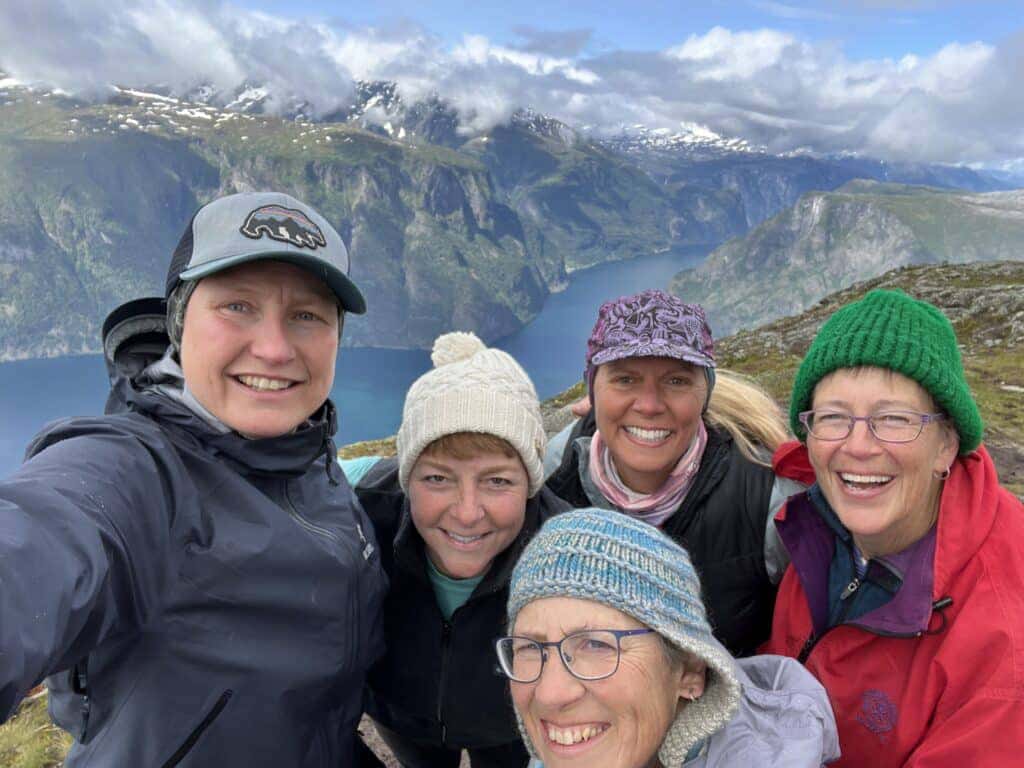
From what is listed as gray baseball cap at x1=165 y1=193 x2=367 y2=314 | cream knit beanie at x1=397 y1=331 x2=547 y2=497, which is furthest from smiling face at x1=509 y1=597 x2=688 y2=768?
gray baseball cap at x1=165 y1=193 x2=367 y2=314

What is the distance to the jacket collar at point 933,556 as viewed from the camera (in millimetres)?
3398

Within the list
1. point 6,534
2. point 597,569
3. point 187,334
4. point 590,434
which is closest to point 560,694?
point 597,569

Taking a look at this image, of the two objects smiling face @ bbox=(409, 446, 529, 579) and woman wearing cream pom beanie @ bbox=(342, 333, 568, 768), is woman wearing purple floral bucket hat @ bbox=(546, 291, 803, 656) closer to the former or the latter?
woman wearing cream pom beanie @ bbox=(342, 333, 568, 768)

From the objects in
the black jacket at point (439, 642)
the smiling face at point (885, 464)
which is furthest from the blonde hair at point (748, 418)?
the black jacket at point (439, 642)

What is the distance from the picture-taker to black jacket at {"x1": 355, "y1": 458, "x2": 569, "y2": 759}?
4.50 meters

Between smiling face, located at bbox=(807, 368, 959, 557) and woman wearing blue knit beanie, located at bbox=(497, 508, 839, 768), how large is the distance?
3.85 ft

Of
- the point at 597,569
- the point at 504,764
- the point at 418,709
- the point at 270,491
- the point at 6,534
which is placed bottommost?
the point at 504,764

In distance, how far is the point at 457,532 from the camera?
439 centimetres

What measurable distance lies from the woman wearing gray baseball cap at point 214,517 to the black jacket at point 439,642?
811mm

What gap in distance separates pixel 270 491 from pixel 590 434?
11.4 ft

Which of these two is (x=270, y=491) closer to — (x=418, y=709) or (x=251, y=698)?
(x=251, y=698)

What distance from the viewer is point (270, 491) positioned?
335 centimetres

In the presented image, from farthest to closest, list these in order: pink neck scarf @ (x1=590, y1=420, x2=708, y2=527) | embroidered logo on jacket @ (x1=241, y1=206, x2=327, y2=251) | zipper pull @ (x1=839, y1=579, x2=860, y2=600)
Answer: pink neck scarf @ (x1=590, y1=420, x2=708, y2=527) < zipper pull @ (x1=839, y1=579, x2=860, y2=600) < embroidered logo on jacket @ (x1=241, y1=206, x2=327, y2=251)

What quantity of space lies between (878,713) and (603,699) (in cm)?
191
